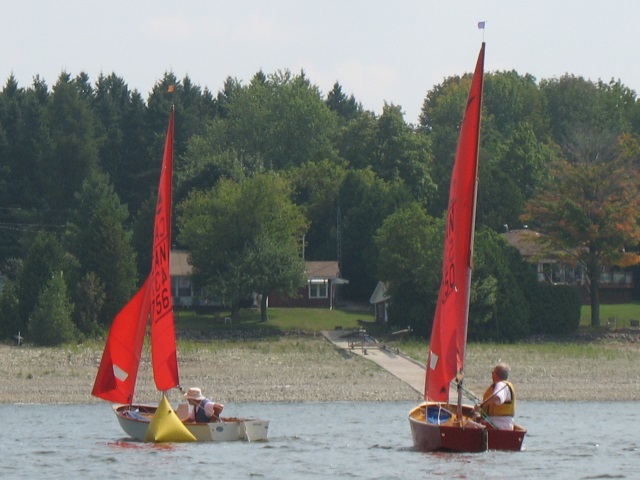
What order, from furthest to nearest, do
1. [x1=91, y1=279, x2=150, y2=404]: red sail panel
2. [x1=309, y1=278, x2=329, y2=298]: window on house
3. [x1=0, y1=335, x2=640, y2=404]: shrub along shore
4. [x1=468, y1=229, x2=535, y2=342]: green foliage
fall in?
[x1=309, y1=278, x2=329, y2=298]: window on house → [x1=468, y1=229, x2=535, y2=342]: green foliage → [x1=0, y1=335, x2=640, y2=404]: shrub along shore → [x1=91, y1=279, x2=150, y2=404]: red sail panel

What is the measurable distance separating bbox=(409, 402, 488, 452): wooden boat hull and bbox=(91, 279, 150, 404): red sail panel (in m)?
7.36

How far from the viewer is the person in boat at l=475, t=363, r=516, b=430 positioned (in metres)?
28.7

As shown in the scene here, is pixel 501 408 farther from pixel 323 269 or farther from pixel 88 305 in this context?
pixel 323 269

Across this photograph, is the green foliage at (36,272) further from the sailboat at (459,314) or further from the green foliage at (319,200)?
the sailboat at (459,314)

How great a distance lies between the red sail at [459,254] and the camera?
28953mm

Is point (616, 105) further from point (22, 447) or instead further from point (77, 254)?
point (22, 447)

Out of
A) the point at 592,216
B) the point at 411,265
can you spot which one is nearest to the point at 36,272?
the point at 411,265

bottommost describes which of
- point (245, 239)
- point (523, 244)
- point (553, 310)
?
point (553, 310)

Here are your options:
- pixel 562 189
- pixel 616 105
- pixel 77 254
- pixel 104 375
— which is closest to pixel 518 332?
pixel 562 189

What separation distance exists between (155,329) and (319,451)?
4730 mm

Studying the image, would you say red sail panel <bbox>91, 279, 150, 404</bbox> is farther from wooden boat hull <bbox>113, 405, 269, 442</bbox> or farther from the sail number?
the sail number

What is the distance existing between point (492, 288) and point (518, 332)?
8.79ft

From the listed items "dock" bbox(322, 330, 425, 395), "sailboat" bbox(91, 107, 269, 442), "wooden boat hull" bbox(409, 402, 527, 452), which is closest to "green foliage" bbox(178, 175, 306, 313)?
"dock" bbox(322, 330, 425, 395)

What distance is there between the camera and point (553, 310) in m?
72.8
